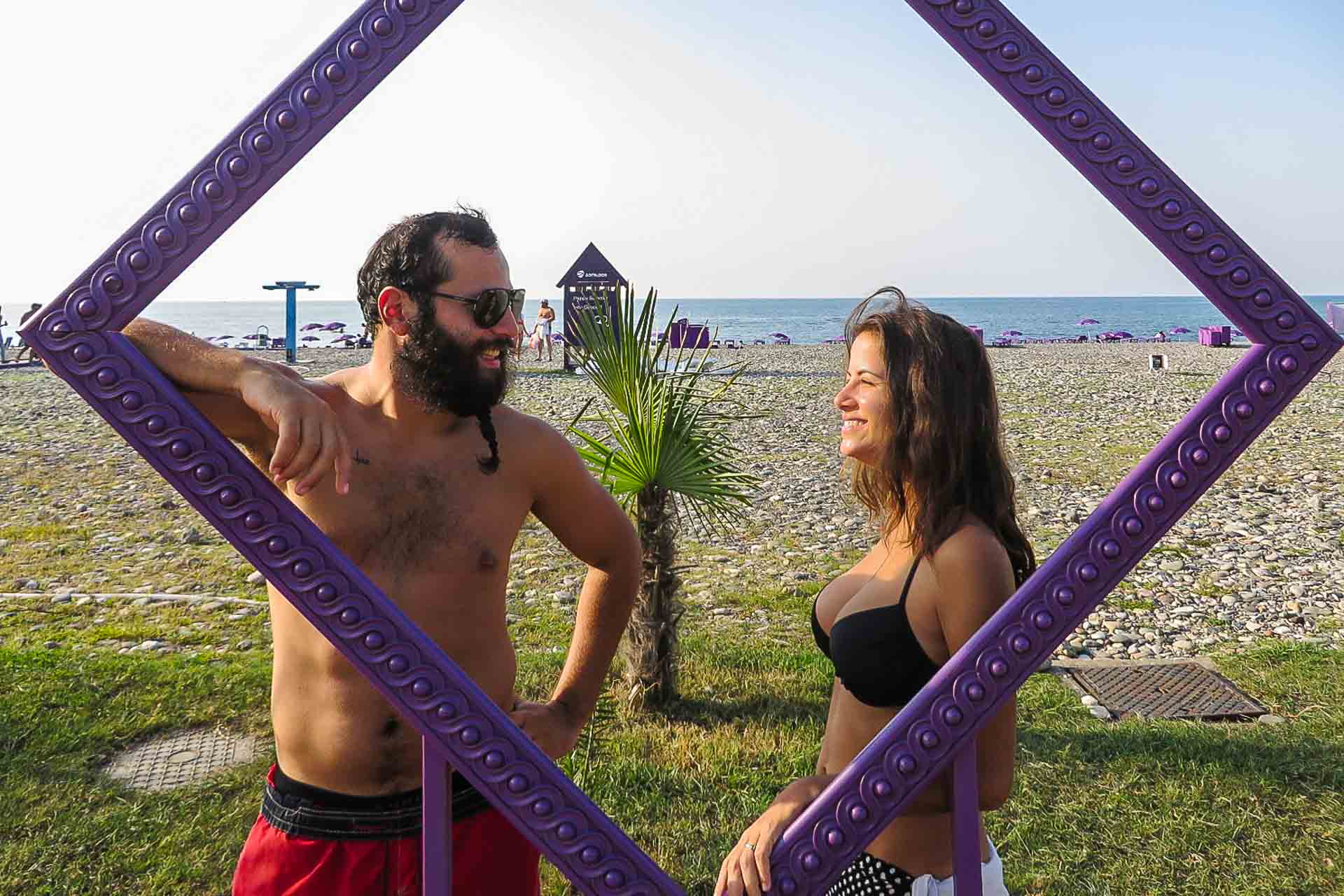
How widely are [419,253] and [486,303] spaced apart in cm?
19

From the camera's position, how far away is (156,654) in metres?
7.08

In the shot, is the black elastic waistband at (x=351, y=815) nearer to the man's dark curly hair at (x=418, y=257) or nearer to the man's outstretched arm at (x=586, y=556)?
the man's outstretched arm at (x=586, y=556)

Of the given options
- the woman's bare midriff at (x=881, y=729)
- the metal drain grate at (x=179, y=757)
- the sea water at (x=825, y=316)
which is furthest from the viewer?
the sea water at (x=825, y=316)

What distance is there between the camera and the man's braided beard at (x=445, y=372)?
2.43 m

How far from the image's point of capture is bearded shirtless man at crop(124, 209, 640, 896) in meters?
2.44

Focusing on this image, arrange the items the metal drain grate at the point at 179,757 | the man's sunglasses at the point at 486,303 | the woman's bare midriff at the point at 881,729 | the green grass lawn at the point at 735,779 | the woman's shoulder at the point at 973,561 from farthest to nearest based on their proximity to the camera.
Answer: the metal drain grate at the point at 179,757, the green grass lawn at the point at 735,779, the man's sunglasses at the point at 486,303, the woman's bare midriff at the point at 881,729, the woman's shoulder at the point at 973,561

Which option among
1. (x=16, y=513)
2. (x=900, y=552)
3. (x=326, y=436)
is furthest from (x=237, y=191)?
(x=16, y=513)

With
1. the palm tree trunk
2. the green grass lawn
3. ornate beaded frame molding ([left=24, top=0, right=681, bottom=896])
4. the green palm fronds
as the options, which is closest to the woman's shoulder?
ornate beaded frame molding ([left=24, top=0, right=681, bottom=896])

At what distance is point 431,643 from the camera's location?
1590mm

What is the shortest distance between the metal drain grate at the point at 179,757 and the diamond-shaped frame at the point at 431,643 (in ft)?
14.4

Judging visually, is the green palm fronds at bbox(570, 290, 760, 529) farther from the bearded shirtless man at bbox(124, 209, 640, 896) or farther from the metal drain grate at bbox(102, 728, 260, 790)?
the bearded shirtless man at bbox(124, 209, 640, 896)

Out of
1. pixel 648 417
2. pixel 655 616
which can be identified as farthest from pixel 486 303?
pixel 655 616

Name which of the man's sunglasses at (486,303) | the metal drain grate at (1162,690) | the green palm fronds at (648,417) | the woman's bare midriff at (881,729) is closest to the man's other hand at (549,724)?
the woman's bare midriff at (881,729)

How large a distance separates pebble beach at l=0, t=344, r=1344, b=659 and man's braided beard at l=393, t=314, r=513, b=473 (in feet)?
2.63
